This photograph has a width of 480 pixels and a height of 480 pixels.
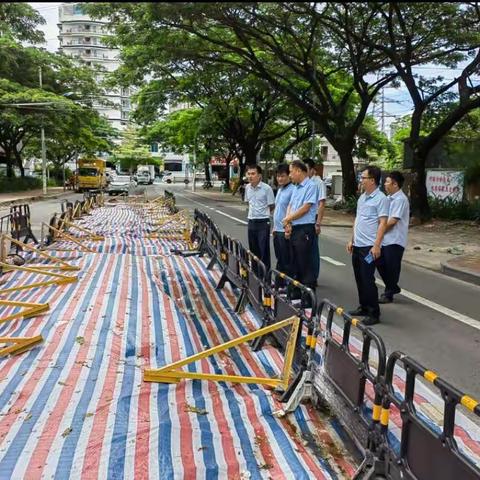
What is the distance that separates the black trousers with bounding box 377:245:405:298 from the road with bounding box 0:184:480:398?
27 cm

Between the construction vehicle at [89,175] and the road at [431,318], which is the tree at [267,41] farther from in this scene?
the construction vehicle at [89,175]

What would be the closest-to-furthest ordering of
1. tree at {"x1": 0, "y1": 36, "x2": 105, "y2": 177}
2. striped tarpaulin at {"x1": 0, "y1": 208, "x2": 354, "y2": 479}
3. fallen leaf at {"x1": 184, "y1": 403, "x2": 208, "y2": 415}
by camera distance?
striped tarpaulin at {"x1": 0, "y1": 208, "x2": 354, "y2": 479} → fallen leaf at {"x1": 184, "y1": 403, "x2": 208, "y2": 415} → tree at {"x1": 0, "y1": 36, "x2": 105, "y2": 177}

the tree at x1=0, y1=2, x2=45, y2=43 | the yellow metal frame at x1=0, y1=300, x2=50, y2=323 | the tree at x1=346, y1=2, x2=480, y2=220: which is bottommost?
the yellow metal frame at x1=0, y1=300, x2=50, y2=323

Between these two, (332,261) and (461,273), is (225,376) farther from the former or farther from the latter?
(332,261)

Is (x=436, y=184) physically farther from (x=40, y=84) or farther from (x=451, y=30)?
(x=40, y=84)

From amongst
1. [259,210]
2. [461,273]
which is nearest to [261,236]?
[259,210]

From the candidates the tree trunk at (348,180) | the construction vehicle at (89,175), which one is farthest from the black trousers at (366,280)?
the construction vehicle at (89,175)

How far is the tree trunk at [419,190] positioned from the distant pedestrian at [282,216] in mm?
11722

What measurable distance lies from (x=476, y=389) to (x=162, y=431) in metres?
2.61

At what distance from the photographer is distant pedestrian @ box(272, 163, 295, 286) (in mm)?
6859

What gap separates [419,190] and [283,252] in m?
11.9

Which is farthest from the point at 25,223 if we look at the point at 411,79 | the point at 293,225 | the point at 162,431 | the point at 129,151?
the point at 129,151

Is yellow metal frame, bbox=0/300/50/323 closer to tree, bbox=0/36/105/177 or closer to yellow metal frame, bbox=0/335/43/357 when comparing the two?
yellow metal frame, bbox=0/335/43/357

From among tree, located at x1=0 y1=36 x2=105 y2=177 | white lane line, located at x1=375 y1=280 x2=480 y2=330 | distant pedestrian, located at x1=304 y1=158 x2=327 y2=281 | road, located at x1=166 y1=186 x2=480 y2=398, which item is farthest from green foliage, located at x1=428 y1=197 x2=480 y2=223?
tree, located at x1=0 y1=36 x2=105 y2=177
